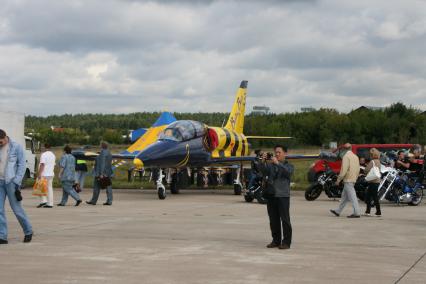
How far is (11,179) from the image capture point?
430 inches

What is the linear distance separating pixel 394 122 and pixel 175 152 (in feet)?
199

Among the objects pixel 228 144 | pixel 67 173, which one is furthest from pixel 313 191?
pixel 67 173

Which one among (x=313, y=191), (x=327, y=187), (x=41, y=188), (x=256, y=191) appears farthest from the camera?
(x=313, y=191)

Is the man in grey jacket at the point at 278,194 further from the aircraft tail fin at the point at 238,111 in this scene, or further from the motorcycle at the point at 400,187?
the aircraft tail fin at the point at 238,111

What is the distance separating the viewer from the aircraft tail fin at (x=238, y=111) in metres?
32.7

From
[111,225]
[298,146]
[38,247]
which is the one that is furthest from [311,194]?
[298,146]

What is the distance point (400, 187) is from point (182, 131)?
7.96 meters

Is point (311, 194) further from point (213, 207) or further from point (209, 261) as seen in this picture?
point (209, 261)

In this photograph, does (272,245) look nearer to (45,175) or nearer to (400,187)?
(45,175)

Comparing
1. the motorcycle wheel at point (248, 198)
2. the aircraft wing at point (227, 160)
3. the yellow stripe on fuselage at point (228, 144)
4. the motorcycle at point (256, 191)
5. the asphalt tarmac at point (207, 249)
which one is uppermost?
the yellow stripe on fuselage at point (228, 144)

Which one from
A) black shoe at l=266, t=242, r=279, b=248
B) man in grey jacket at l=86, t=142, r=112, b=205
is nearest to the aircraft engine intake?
man in grey jacket at l=86, t=142, r=112, b=205

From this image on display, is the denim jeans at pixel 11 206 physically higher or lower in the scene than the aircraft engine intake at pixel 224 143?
lower

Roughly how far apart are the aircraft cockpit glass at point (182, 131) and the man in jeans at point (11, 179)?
41.9 feet

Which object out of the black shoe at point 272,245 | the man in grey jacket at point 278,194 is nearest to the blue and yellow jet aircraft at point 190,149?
the man in grey jacket at point 278,194
